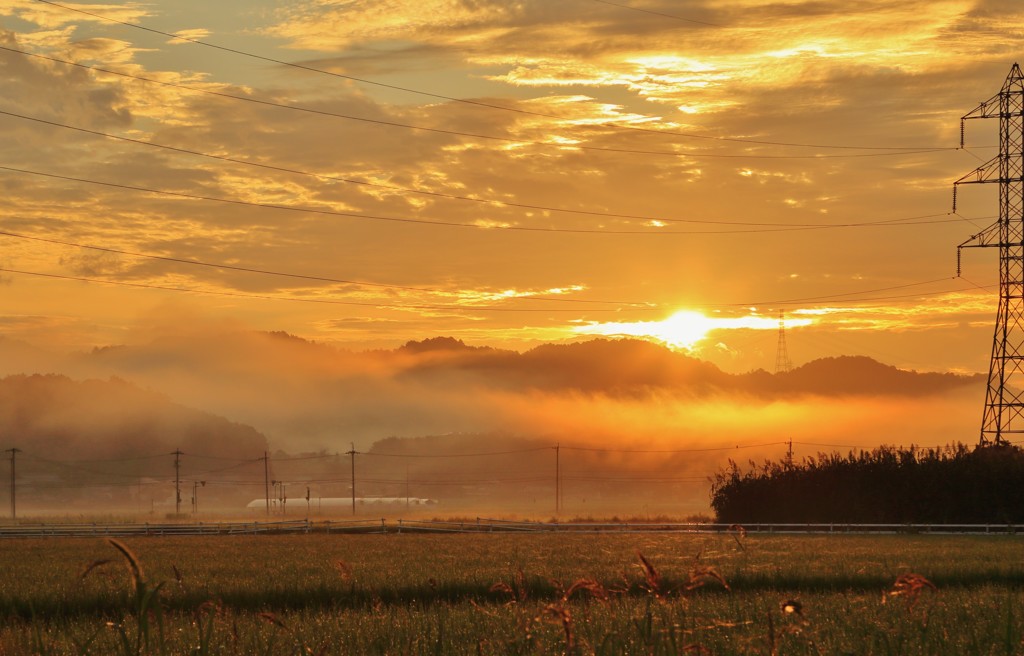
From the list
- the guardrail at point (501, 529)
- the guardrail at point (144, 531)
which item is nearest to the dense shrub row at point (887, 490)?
the guardrail at point (501, 529)

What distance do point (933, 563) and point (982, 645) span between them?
1146 inches

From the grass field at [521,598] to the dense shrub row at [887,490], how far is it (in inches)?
565

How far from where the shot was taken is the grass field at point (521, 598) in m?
9.87

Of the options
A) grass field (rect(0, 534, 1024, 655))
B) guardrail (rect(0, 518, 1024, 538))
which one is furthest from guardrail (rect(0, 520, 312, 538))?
grass field (rect(0, 534, 1024, 655))

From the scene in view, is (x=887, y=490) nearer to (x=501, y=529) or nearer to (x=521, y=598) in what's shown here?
(x=501, y=529)

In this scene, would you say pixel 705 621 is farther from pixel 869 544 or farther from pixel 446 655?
pixel 869 544

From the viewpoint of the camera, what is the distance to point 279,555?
163 feet

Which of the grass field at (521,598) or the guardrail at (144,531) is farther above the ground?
the grass field at (521,598)

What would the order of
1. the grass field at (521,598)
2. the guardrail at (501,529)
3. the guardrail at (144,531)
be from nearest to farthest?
the grass field at (521,598) < the guardrail at (501,529) < the guardrail at (144,531)

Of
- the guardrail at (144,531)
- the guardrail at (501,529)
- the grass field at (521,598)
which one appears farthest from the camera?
the guardrail at (144,531)

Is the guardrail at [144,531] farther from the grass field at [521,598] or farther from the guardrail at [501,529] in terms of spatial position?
the grass field at [521,598]

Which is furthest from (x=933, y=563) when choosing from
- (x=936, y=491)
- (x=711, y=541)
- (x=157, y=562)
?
(x=936, y=491)

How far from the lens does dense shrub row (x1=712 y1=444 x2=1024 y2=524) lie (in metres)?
78.6

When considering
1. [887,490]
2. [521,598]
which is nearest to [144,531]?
[887,490]
